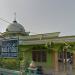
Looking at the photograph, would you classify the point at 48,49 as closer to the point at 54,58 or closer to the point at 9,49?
the point at 54,58

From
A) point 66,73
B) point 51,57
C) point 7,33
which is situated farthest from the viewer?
point 7,33

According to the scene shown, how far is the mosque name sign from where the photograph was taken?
1582 cm

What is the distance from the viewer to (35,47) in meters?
18.9

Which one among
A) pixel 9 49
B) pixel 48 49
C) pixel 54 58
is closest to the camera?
pixel 9 49

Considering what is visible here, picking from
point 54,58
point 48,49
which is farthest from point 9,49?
point 54,58

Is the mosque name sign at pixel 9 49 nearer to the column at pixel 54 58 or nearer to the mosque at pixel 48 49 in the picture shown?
the mosque at pixel 48 49

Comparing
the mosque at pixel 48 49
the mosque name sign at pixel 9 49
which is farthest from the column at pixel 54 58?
the mosque name sign at pixel 9 49

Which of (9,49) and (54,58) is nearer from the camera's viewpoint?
(9,49)

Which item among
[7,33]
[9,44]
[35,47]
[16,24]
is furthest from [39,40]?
[16,24]

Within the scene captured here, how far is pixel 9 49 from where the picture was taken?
16.9 metres

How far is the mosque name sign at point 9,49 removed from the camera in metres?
15.8

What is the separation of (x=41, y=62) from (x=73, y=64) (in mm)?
3193

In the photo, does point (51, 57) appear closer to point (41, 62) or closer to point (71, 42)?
point (41, 62)

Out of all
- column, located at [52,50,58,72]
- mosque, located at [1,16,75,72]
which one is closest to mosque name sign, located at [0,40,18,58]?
mosque, located at [1,16,75,72]
